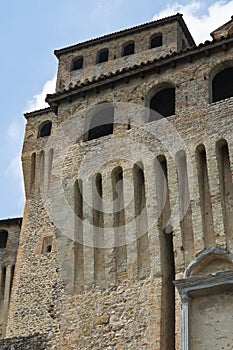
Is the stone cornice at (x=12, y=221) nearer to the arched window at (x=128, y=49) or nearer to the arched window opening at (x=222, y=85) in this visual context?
the arched window at (x=128, y=49)

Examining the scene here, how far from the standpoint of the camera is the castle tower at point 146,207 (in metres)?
12.8

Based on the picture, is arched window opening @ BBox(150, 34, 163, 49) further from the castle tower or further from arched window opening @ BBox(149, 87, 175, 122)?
the castle tower

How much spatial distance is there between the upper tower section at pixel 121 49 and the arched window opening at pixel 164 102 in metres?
7.72

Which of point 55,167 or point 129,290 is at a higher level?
point 55,167

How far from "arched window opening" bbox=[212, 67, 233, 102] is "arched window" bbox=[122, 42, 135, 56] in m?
8.96

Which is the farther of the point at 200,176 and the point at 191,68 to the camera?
the point at 191,68

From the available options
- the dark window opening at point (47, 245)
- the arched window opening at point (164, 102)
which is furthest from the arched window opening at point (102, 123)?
the dark window opening at point (47, 245)

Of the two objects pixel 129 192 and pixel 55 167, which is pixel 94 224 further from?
pixel 55 167

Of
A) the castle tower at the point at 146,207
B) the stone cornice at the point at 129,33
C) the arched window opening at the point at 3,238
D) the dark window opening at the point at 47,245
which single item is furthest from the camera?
the arched window opening at the point at 3,238

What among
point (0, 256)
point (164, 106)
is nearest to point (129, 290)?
point (164, 106)

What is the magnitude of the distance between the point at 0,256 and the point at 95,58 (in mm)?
8529

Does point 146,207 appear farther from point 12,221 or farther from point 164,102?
point 12,221

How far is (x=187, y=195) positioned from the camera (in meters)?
13.8

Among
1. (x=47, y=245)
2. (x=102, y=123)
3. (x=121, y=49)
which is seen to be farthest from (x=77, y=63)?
(x=102, y=123)
